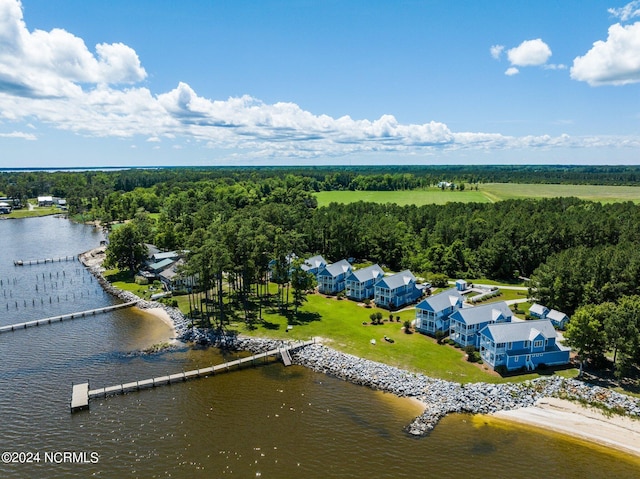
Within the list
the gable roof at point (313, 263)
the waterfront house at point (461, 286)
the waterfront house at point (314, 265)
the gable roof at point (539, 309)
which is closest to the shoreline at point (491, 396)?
the gable roof at point (539, 309)

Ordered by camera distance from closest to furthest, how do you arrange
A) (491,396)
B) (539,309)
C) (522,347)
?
(491,396) → (522,347) → (539,309)

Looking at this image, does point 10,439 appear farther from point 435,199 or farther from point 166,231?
point 435,199

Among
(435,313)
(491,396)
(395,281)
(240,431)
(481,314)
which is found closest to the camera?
(240,431)

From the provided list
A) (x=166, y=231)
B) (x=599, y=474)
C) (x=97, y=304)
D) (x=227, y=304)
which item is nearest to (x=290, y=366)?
(x=227, y=304)

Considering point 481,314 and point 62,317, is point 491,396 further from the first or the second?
point 62,317

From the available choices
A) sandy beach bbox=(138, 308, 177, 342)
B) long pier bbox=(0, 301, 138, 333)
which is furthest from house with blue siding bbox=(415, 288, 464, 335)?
long pier bbox=(0, 301, 138, 333)

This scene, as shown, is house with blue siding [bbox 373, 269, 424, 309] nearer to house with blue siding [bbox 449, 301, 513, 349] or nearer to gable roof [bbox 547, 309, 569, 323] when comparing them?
house with blue siding [bbox 449, 301, 513, 349]

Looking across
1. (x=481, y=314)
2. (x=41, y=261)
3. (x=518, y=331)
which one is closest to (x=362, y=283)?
(x=481, y=314)
